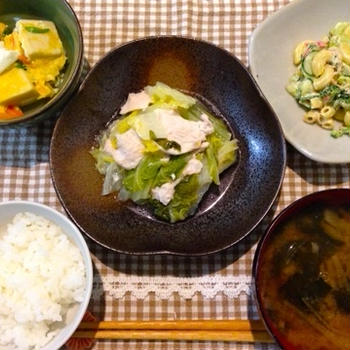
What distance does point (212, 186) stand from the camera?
217cm

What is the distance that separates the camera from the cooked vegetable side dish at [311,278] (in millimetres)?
1941

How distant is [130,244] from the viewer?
206 cm

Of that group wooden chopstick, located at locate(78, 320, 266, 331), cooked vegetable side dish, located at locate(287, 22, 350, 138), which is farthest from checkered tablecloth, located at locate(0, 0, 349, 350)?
cooked vegetable side dish, located at locate(287, 22, 350, 138)

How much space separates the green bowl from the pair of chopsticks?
0.75 metres

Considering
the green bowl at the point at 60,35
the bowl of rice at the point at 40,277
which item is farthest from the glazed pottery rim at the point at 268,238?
the green bowl at the point at 60,35

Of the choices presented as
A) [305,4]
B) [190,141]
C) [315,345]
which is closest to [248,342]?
[315,345]

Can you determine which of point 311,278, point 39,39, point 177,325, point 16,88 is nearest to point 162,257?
point 177,325

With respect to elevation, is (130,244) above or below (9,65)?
below

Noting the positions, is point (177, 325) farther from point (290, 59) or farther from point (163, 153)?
point (290, 59)

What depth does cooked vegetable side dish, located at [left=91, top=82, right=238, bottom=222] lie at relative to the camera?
2.04 metres

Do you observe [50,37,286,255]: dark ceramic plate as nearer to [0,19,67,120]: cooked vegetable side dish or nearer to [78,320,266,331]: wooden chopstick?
[0,19,67,120]: cooked vegetable side dish

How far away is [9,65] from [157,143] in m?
0.58

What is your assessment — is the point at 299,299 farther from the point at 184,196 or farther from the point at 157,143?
the point at 157,143

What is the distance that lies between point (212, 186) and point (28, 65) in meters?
0.79
